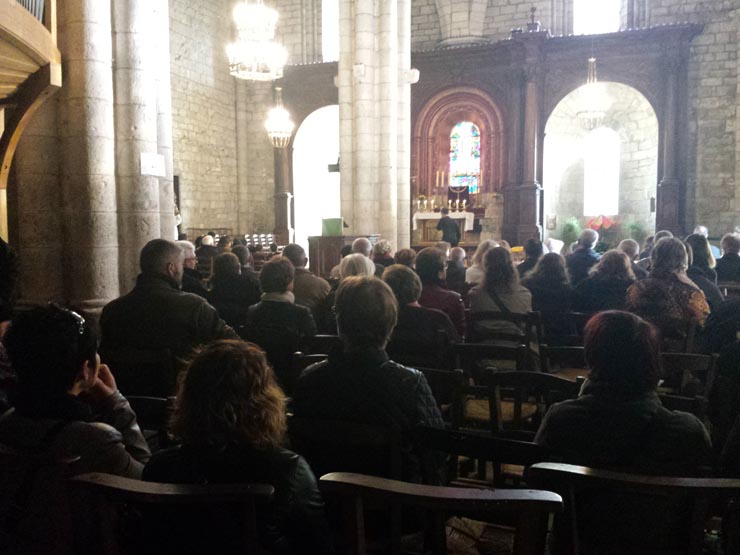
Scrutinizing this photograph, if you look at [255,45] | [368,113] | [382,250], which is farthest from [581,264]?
[255,45]

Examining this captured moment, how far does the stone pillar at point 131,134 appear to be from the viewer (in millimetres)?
5402

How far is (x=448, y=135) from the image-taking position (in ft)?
59.3

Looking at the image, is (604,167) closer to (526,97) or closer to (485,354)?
(526,97)

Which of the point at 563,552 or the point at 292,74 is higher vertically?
the point at 292,74

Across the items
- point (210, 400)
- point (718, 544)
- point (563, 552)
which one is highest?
point (210, 400)

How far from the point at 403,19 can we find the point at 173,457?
36.3ft

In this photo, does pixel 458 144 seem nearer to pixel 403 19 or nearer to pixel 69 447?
pixel 403 19

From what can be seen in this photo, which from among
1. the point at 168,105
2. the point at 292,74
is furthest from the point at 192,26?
the point at 168,105

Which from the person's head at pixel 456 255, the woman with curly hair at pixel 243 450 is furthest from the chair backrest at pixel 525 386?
the person's head at pixel 456 255

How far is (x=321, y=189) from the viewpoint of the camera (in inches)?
850

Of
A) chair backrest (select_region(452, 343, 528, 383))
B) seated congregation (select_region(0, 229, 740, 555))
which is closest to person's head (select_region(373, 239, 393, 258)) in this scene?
chair backrest (select_region(452, 343, 528, 383))

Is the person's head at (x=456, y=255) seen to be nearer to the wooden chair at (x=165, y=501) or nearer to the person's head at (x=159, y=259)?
the person's head at (x=159, y=259)

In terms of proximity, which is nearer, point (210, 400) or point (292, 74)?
point (210, 400)

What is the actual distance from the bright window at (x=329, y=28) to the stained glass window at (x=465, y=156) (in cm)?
451
